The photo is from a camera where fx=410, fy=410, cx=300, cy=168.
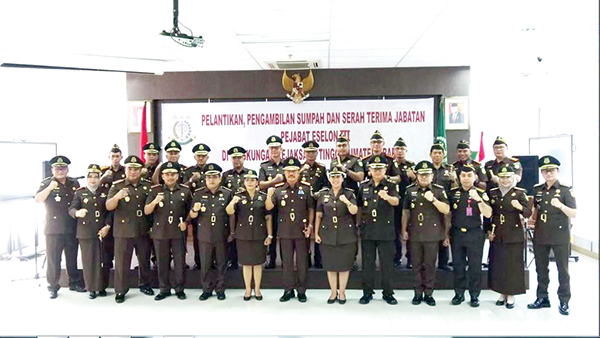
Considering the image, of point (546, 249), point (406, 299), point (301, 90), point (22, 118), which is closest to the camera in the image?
point (546, 249)

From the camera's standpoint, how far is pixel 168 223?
486 cm

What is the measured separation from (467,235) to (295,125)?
3.25 meters

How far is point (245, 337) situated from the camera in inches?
152

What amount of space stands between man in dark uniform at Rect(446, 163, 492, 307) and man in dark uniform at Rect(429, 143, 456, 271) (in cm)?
37

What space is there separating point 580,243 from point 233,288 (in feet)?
20.7

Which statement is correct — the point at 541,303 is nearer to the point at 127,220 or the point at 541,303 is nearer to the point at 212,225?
the point at 212,225

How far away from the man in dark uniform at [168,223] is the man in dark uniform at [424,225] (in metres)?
2.64

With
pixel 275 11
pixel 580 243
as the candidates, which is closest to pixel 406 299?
pixel 275 11

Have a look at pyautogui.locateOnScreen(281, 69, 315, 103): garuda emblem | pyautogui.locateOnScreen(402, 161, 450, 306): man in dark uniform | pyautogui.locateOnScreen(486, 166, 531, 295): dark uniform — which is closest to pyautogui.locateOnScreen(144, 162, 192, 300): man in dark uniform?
pyautogui.locateOnScreen(281, 69, 315, 103): garuda emblem

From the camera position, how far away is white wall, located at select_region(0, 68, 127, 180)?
7617 mm

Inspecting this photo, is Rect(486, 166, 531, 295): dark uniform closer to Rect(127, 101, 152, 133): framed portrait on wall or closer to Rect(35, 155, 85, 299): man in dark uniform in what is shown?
Rect(35, 155, 85, 299): man in dark uniform

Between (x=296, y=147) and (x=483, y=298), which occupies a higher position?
(x=296, y=147)

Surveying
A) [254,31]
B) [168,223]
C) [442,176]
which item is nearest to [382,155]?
[442,176]

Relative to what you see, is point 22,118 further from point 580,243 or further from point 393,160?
point 580,243
